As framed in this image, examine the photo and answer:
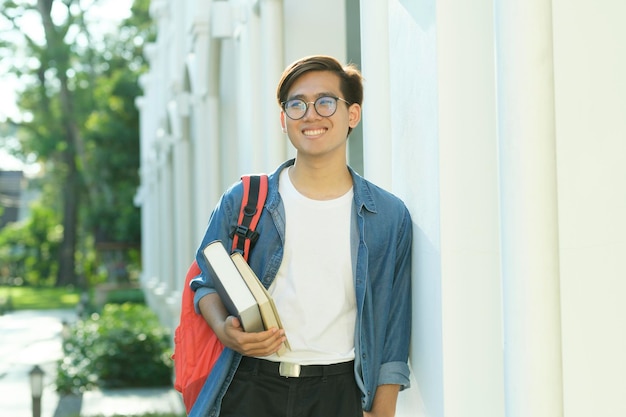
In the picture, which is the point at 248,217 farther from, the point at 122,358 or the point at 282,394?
the point at 122,358

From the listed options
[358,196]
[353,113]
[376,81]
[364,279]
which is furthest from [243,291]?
[376,81]

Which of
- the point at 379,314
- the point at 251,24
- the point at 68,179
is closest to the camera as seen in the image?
the point at 379,314

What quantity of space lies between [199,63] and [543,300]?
8547 mm

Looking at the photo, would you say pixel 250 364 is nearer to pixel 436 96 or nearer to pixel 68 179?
pixel 436 96

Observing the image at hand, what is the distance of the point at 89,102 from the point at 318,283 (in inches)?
1513

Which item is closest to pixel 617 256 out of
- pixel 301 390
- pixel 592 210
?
pixel 592 210

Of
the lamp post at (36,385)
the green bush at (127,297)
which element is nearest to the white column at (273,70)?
the lamp post at (36,385)

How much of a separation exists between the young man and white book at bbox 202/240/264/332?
0.06 meters

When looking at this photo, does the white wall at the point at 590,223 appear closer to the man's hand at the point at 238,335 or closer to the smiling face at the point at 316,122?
the smiling face at the point at 316,122

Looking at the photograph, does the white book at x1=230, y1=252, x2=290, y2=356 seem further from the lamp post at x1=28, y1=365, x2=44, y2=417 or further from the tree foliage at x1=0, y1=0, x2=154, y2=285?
the tree foliage at x1=0, y1=0, x2=154, y2=285

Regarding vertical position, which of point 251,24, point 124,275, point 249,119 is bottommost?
point 124,275

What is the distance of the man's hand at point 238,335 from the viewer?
308cm

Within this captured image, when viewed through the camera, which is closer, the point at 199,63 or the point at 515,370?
the point at 515,370

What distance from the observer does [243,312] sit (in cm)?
310
